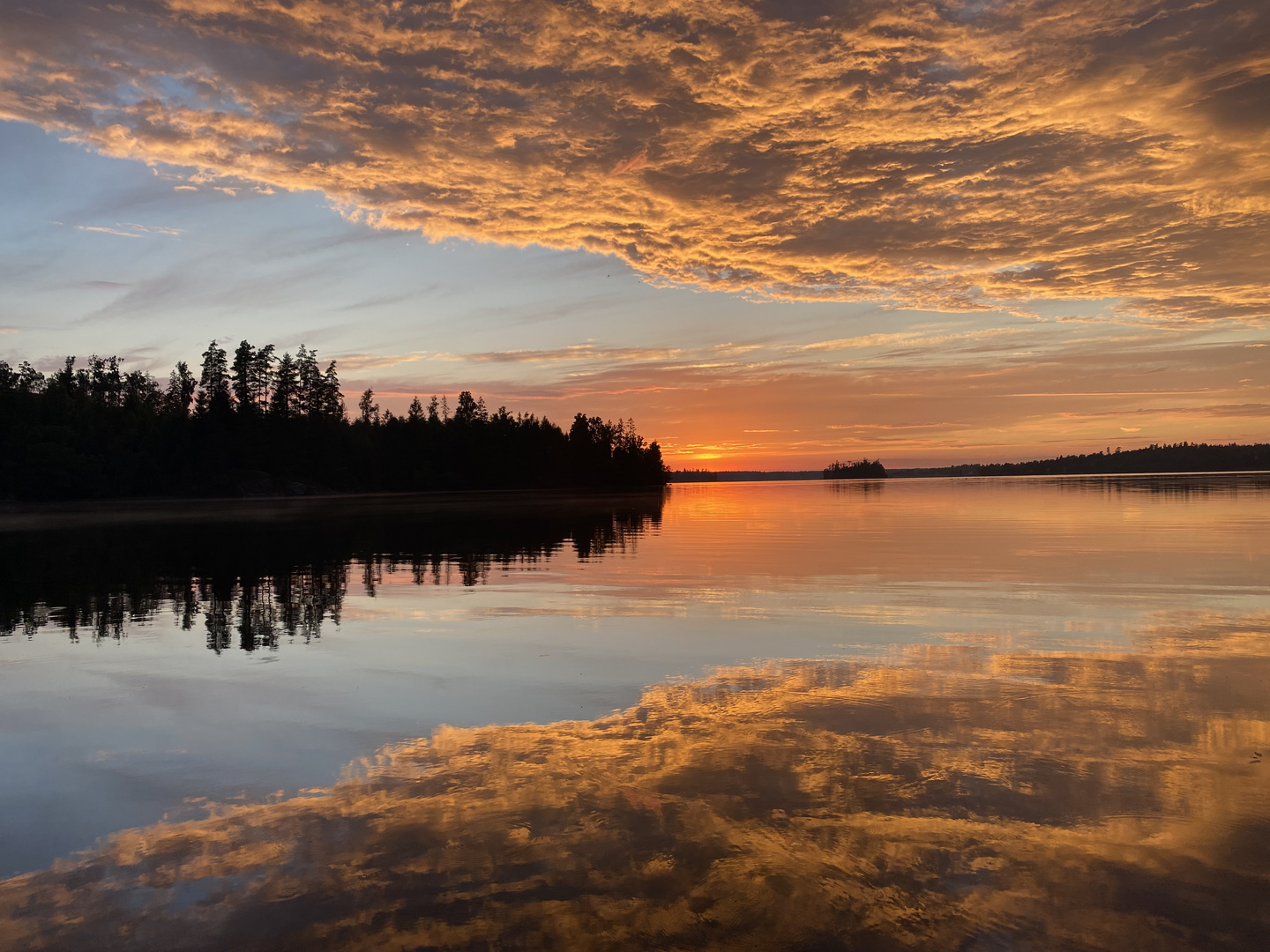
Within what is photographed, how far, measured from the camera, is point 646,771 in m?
8.17

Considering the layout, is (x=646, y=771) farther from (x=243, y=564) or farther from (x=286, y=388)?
(x=286, y=388)

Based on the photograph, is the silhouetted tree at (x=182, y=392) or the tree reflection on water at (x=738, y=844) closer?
the tree reflection on water at (x=738, y=844)

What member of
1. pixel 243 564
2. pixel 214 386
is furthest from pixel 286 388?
pixel 243 564

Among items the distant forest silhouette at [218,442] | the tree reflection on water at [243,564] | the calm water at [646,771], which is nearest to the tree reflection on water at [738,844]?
the calm water at [646,771]

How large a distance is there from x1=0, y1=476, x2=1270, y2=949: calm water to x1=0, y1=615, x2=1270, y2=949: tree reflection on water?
0.03 metres

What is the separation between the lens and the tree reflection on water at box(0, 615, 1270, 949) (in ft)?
17.6

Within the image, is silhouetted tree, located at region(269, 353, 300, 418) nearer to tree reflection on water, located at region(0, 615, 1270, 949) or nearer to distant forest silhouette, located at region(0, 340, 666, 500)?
distant forest silhouette, located at region(0, 340, 666, 500)

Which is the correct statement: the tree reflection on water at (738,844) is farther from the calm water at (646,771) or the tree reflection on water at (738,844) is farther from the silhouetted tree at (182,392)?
the silhouetted tree at (182,392)

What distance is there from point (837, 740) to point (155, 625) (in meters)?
14.9

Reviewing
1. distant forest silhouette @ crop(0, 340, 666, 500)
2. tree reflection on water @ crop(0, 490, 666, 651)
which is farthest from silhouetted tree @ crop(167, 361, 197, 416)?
tree reflection on water @ crop(0, 490, 666, 651)

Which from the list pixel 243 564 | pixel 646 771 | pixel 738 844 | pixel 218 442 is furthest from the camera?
pixel 218 442

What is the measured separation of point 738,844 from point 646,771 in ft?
6.06

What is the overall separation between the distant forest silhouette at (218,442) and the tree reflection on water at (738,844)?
138 metres

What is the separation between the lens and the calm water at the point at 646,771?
5551 millimetres
